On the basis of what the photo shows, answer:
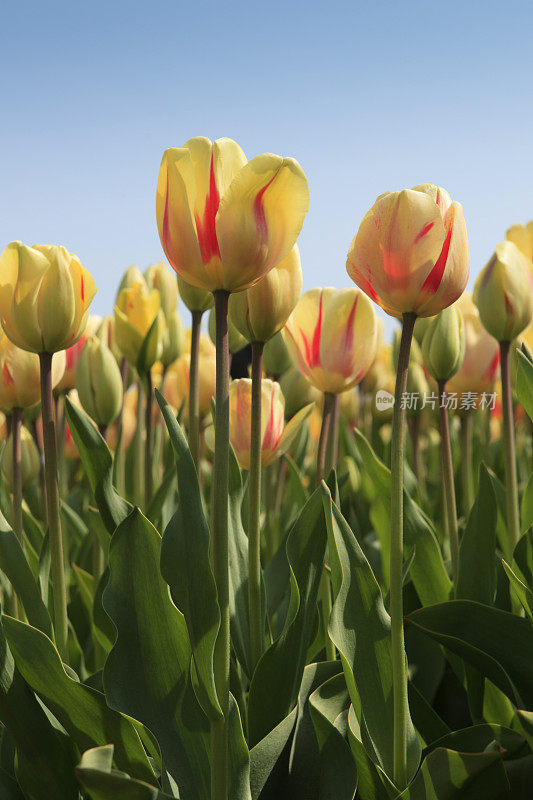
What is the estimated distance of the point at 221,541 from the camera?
569mm

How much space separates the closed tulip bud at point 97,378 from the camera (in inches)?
44.1

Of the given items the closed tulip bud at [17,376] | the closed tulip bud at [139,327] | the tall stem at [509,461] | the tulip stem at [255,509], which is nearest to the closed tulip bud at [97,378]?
the closed tulip bud at [139,327]

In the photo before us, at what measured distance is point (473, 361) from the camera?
1.27 meters

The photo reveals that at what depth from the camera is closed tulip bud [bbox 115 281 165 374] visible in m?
1.17

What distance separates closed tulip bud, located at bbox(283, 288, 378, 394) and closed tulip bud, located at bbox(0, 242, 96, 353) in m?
0.32

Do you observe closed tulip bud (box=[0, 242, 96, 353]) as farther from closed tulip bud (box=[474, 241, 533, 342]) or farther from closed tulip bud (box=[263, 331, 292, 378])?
closed tulip bud (box=[263, 331, 292, 378])

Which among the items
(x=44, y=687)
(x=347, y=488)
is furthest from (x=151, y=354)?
(x=44, y=687)

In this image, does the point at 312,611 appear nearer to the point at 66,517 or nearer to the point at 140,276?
the point at 66,517

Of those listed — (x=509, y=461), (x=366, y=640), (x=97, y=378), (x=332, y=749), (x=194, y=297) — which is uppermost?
(x=194, y=297)

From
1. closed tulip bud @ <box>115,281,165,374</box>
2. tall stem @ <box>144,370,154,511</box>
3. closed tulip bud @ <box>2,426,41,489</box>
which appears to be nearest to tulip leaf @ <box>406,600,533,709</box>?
tall stem @ <box>144,370,154,511</box>

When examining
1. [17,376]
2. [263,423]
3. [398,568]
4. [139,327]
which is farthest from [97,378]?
[398,568]

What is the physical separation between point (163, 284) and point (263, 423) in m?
0.69

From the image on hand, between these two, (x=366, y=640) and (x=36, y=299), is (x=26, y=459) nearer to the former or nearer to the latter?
(x=36, y=299)

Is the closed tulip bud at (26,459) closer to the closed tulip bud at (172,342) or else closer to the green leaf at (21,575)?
the closed tulip bud at (172,342)
